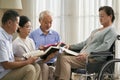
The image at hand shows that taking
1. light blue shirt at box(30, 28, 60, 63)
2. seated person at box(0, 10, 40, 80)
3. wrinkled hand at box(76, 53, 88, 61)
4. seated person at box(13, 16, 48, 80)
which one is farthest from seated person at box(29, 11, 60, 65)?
seated person at box(0, 10, 40, 80)

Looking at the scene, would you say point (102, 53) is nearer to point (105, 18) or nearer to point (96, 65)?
point (96, 65)

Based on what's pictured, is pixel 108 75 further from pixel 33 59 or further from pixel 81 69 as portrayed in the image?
pixel 33 59

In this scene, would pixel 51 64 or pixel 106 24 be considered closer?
pixel 106 24

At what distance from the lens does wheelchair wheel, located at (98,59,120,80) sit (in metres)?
2.55

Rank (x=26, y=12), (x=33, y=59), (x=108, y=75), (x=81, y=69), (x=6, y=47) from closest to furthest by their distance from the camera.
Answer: (x=6, y=47), (x=33, y=59), (x=108, y=75), (x=81, y=69), (x=26, y=12)

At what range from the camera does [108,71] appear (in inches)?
108

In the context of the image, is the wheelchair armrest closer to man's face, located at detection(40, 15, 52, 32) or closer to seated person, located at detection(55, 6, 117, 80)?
seated person, located at detection(55, 6, 117, 80)

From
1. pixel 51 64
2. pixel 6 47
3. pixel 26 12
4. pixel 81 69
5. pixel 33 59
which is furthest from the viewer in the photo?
pixel 26 12

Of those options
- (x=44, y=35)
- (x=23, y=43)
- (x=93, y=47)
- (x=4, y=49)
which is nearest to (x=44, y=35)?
(x=44, y=35)

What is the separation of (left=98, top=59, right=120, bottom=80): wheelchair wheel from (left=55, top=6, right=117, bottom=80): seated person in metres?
0.13

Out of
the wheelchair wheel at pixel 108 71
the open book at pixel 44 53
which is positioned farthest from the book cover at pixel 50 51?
the wheelchair wheel at pixel 108 71

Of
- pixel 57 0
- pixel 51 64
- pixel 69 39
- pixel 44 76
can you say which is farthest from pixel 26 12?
pixel 44 76

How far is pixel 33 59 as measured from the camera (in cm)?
252

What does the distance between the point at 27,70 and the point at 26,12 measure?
1986 millimetres
